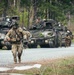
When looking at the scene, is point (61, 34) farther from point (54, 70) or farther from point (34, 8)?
point (54, 70)

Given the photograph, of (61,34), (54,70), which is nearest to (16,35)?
(54,70)

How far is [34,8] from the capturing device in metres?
51.2

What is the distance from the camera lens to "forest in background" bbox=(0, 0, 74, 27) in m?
50.3

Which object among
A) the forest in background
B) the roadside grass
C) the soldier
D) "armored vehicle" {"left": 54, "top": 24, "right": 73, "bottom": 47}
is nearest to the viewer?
the roadside grass

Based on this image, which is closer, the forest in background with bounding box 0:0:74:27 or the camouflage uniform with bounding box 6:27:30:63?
the camouflage uniform with bounding box 6:27:30:63

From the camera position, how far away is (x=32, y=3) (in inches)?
2030

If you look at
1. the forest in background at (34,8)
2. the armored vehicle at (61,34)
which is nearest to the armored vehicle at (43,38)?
the armored vehicle at (61,34)

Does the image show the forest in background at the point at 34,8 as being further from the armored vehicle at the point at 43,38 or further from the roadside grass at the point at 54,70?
the roadside grass at the point at 54,70

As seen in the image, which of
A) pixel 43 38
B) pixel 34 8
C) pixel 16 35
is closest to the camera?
pixel 16 35

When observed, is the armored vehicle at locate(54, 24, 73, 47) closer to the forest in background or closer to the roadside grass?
the forest in background

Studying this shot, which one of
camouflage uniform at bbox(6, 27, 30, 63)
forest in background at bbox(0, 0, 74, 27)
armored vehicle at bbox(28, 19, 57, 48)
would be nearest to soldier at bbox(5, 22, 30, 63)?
camouflage uniform at bbox(6, 27, 30, 63)

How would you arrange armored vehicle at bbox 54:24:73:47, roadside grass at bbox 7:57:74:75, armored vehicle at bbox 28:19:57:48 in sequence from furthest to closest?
armored vehicle at bbox 54:24:73:47 → armored vehicle at bbox 28:19:57:48 → roadside grass at bbox 7:57:74:75

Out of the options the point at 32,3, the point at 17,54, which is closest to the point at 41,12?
the point at 32,3

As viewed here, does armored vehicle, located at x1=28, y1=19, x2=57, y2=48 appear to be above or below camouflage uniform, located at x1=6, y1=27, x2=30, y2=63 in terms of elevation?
below
